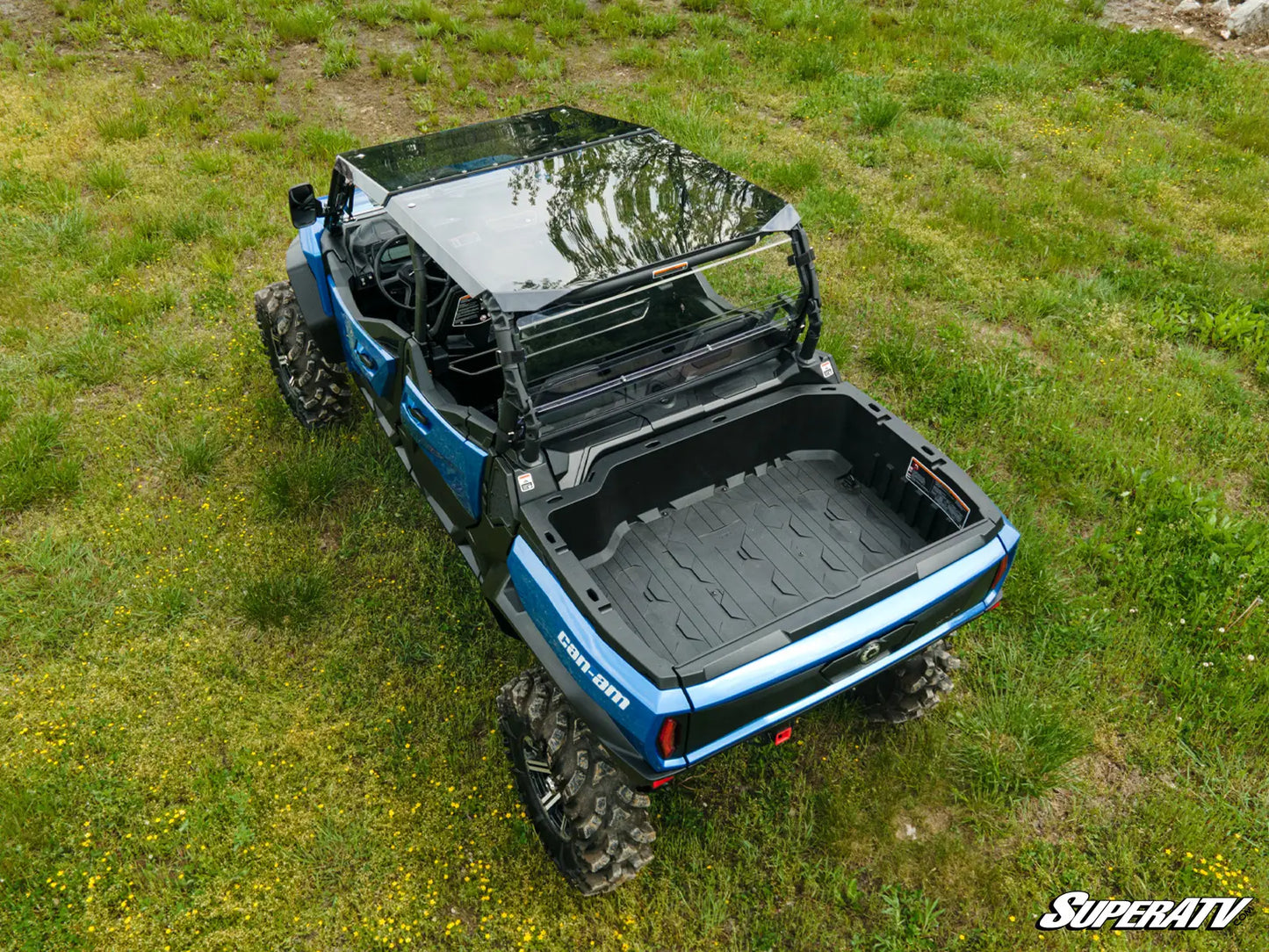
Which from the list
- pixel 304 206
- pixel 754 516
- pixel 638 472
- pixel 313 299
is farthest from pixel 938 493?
pixel 304 206

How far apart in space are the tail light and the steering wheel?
249cm

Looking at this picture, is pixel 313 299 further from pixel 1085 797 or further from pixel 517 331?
pixel 1085 797

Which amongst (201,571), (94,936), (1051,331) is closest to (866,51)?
(1051,331)

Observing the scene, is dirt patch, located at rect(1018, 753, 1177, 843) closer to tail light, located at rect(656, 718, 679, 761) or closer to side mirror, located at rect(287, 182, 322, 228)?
tail light, located at rect(656, 718, 679, 761)

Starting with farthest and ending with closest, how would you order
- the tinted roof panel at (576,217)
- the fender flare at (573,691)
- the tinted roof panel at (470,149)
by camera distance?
the tinted roof panel at (470,149), the tinted roof panel at (576,217), the fender flare at (573,691)

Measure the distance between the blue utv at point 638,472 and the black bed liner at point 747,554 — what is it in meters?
0.01

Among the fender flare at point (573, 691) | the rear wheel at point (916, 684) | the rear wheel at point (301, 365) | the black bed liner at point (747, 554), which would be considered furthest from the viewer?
the rear wheel at point (301, 365)

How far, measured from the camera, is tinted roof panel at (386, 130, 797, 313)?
324 centimetres

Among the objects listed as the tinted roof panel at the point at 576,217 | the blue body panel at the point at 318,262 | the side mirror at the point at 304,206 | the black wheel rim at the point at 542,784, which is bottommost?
the black wheel rim at the point at 542,784

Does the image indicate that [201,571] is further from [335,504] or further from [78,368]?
[78,368]

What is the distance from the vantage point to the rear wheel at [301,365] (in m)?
4.95

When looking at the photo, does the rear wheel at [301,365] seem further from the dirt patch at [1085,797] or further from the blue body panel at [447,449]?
the dirt patch at [1085,797]

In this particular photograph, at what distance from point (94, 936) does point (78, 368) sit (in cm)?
366

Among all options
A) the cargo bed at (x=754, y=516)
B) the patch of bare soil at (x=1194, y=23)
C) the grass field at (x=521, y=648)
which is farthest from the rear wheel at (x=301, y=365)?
the patch of bare soil at (x=1194, y=23)
